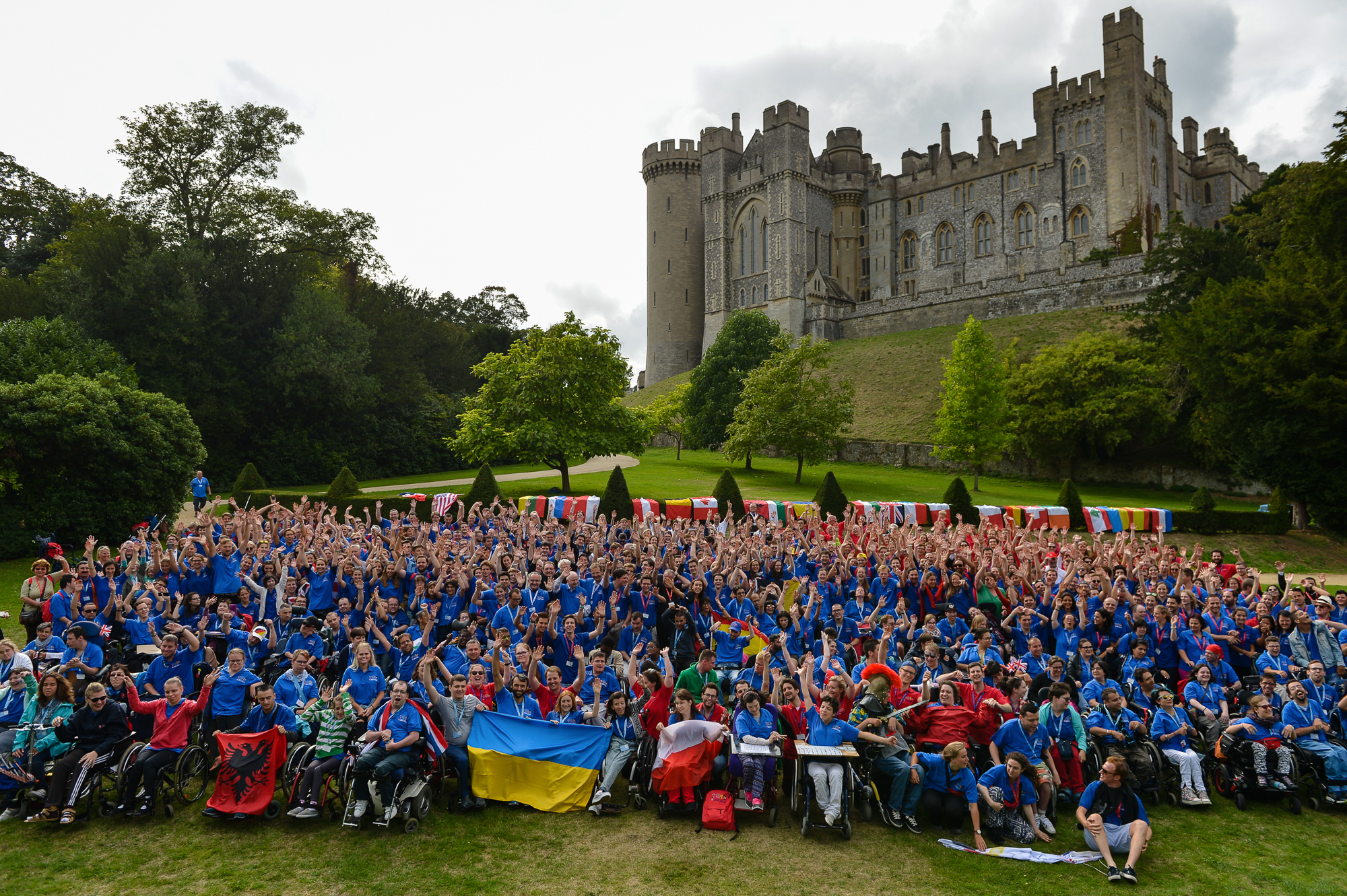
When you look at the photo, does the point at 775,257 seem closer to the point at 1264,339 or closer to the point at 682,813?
the point at 1264,339

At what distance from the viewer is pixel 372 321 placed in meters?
50.2

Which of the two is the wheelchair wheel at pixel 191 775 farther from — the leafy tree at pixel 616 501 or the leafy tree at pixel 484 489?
the leafy tree at pixel 484 489

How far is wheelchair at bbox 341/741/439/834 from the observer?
8242mm

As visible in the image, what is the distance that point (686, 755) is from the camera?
8781mm

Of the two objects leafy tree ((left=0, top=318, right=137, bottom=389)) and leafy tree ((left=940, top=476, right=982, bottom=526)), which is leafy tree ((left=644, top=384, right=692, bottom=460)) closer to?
leafy tree ((left=940, top=476, right=982, bottom=526))

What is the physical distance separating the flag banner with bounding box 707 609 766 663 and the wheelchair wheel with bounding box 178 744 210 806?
660 cm

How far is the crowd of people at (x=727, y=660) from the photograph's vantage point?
854 cm

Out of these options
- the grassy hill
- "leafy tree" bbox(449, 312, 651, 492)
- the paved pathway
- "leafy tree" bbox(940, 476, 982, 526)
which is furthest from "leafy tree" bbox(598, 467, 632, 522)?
the grassy hill

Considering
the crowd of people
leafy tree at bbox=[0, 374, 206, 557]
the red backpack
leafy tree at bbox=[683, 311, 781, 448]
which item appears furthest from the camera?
leafy tree at bbox=[683, 311, 781, 448]

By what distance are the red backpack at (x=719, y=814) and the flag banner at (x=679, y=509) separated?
19380 mm

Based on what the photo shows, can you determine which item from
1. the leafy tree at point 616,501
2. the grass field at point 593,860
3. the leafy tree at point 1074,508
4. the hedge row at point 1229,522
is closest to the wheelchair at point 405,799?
the grass field at point 593,860

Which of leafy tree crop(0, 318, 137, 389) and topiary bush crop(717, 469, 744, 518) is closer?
leafy tree crop(0, 318, 137, 389)

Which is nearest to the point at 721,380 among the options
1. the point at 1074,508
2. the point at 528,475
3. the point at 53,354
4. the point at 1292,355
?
the point at 528,475

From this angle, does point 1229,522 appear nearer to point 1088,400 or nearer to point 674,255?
point 1088,400
